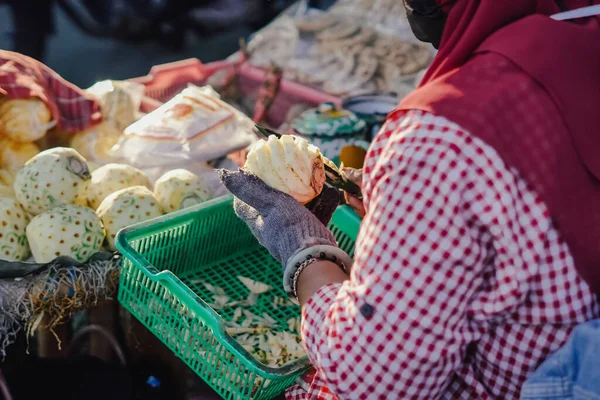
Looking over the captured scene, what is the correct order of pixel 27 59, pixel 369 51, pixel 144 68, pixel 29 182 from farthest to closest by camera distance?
pixel 144 68
pixel 369 51
pixel 27 59
pixel 29 182

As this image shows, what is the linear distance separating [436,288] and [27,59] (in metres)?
1.99

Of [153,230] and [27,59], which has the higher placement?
[27,59]

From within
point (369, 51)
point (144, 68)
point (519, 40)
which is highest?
point (519, 40)

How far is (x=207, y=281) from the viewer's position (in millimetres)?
2199

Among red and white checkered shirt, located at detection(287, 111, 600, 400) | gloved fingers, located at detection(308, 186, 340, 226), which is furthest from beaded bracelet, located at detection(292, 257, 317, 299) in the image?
gloved fingers, located at detection(308, 186, 340, 226)

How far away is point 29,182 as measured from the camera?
7.05 ft

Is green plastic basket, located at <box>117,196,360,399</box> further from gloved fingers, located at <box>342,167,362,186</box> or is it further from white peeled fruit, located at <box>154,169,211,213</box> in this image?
gloved fingers, located at <box>342,167,362,186</box>

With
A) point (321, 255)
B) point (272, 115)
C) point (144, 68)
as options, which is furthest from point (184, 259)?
point (144, 68)

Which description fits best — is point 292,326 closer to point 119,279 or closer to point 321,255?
→ point 119,279

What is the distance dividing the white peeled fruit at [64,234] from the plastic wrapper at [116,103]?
0.64 metres

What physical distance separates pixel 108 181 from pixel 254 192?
34.7 inches

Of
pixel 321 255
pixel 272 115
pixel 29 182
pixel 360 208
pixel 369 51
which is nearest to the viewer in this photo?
pixel 321 255

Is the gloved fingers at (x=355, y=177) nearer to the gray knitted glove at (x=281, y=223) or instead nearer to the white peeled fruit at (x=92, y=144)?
the gray knitted glove at (x=281, y=223)

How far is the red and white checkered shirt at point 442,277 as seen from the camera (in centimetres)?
106
